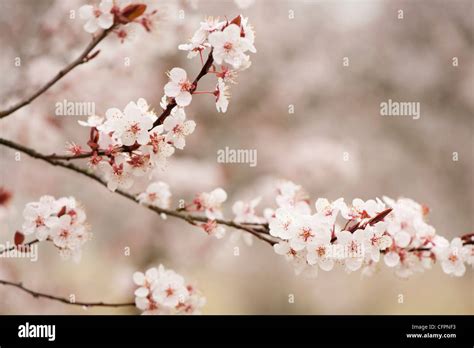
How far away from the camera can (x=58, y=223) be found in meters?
1.18

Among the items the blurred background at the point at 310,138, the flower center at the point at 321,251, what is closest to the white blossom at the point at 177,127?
the flower center at the point at 321,251

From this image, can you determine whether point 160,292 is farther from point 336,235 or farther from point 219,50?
point 219,50

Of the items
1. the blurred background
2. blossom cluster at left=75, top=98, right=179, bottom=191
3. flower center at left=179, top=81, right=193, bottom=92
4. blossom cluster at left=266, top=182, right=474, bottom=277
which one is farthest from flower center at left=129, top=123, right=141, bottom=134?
the blurred background

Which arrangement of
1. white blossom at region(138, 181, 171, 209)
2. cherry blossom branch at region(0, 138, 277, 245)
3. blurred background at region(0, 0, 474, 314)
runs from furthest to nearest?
blurred background at region(0, 0, 474, 314) → white blossom at region(138, 181, 171, 209) → cherry blossom branch at region(0, 138, 277, 245)

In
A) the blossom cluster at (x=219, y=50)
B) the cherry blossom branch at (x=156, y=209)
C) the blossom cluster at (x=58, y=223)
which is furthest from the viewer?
the blossom cluster at (x=58, y=223)

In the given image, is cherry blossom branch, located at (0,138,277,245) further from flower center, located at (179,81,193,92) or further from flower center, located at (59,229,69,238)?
flower center, located at (179,81,193,92)

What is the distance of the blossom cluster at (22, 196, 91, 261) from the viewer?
117 centimetres

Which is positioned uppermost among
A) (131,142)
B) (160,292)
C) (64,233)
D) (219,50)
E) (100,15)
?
(100,15)

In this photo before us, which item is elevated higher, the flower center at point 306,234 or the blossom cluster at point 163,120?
the blossom cluster at point 163,120

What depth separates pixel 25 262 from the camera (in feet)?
11.9

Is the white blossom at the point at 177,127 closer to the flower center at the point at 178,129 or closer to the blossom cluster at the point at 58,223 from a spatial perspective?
the flower center at the point at 178,129

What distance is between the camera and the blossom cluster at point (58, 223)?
46.3 inches

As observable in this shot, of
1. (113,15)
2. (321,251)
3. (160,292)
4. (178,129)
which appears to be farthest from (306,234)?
(113,15)
